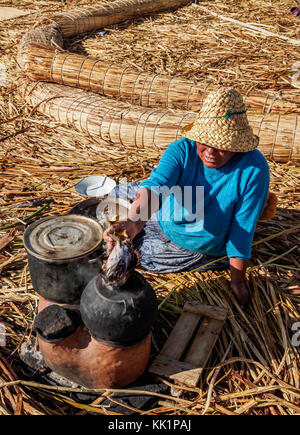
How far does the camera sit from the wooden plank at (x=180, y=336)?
2.26 metres

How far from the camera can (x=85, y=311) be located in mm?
1853

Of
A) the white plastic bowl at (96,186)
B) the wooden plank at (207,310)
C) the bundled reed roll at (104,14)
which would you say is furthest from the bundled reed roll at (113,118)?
the bundled reed roll at (104,14)

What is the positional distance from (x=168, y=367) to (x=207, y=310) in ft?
1.50

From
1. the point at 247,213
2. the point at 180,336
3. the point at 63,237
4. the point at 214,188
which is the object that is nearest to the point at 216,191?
the point at 214,188

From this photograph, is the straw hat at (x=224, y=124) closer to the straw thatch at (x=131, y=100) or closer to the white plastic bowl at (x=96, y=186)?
the white plastic bowl at (x=96, y=186)

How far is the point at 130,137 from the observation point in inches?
168

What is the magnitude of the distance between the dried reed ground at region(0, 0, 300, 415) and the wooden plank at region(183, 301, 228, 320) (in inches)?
3.4

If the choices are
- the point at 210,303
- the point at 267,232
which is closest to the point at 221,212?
the point at 210,303

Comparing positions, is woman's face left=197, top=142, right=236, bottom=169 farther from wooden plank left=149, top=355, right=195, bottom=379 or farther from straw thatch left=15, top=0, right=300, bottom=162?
straw thatch left=15, top=0, right=300, bottom=162

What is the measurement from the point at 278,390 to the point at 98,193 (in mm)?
2017

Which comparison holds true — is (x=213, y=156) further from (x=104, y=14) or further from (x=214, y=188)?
(x=104, y=14)

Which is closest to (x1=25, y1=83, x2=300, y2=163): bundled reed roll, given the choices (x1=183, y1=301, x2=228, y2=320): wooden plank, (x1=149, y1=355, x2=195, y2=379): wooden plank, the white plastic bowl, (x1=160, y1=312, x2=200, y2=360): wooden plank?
the white plastic bowl

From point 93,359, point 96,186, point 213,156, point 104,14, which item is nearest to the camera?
point 93,359

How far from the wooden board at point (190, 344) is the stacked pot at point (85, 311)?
0.14m
